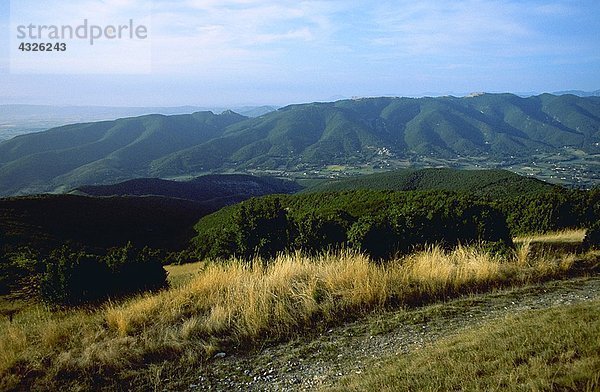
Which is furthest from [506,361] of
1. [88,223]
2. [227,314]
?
[88,223]

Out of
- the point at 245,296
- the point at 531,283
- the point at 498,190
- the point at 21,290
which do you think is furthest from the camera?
the point at 498,190

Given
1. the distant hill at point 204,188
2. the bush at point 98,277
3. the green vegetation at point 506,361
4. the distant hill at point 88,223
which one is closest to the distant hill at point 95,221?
the distant hill at point 88,223

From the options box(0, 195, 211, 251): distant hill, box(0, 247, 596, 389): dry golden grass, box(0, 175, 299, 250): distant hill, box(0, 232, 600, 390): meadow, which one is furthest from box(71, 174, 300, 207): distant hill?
box(0, 232, 600, 390): meadow

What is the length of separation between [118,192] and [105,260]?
9085cm

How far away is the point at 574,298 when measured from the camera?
5.85 m

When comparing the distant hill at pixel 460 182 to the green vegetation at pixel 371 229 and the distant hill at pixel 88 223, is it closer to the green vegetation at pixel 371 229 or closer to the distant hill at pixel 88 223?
the distant hill at pixel 88 223

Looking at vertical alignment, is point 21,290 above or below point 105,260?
below

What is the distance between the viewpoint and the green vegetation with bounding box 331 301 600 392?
316 centimetres

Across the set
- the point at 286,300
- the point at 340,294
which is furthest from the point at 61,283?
the point at 340,294

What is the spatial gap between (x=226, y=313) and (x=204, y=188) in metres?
112

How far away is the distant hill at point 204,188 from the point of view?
94.5 metres

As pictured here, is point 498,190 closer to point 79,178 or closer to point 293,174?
point 293,174

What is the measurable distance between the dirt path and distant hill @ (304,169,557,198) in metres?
57.4

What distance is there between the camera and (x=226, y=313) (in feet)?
19.2
